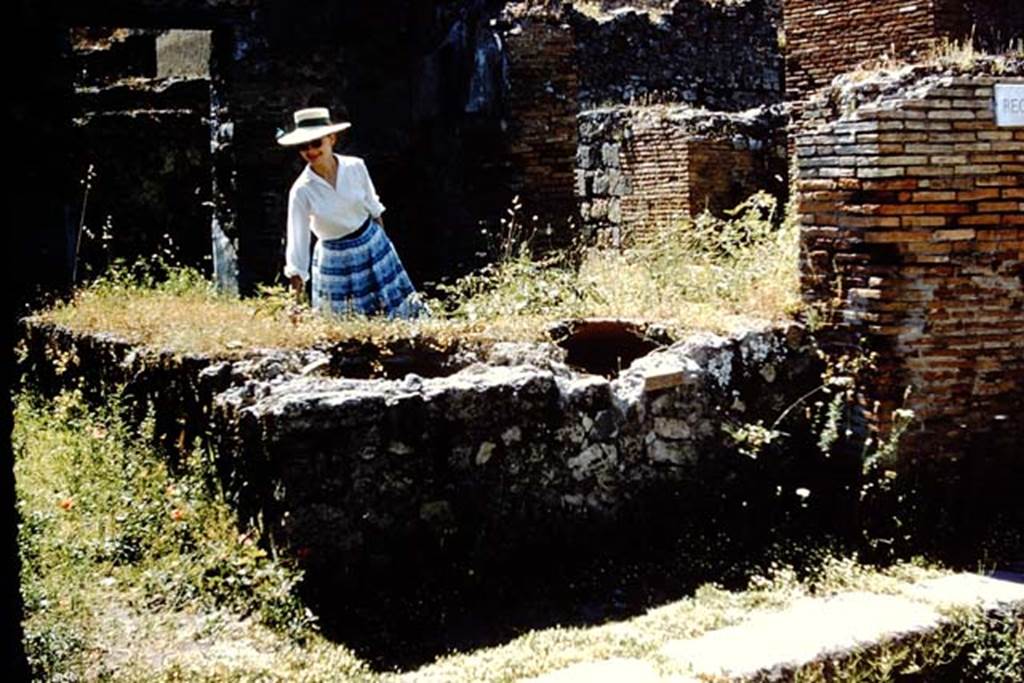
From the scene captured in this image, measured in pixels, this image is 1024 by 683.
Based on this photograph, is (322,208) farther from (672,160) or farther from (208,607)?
(672,160)

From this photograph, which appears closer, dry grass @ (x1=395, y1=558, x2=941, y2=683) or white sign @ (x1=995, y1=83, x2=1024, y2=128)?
dry grass @ (x1=395, y1=558, x2=941, y2=683)

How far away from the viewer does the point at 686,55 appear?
18312mm

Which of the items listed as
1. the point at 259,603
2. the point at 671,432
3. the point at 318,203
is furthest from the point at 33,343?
the point at 671,432

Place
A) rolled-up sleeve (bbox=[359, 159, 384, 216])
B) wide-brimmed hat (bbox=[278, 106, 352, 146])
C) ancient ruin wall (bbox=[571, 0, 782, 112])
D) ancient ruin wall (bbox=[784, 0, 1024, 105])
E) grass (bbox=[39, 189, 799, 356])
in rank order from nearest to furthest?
1. grass (bbox=[39, 189, 799, 356])
2. wide-brimmed hat (bbox=[278, 106, 352, 146])
3. rolled-up sleeve (bbox=[359, 159, 384, 216])
4. ancient ruin wall (bbox=[784, 0, 1024, 105])
5. ancient ruin wall (bbox=[571, 0, 782, 112])

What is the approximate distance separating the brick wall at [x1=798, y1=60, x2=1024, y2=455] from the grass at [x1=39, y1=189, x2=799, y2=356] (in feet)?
1.97

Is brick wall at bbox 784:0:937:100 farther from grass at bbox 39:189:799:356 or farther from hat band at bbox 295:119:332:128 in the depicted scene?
hat band at bbox 295:119:332:128

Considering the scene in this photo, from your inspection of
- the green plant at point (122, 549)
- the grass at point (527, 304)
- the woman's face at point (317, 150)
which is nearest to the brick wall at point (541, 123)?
the grass at point (527, 304)

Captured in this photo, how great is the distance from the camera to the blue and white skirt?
267 inches

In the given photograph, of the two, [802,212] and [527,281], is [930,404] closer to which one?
[802,212]

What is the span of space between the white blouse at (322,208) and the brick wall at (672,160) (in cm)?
610

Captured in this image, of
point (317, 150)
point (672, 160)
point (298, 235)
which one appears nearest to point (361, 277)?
point (298, 235)

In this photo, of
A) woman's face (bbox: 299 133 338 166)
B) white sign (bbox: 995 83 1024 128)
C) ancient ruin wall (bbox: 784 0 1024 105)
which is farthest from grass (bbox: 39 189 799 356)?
ancient ruin wall (bbox: 784 0 1024 105)

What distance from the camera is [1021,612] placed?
4320 millimetres

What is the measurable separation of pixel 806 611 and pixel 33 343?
19.1 ft
